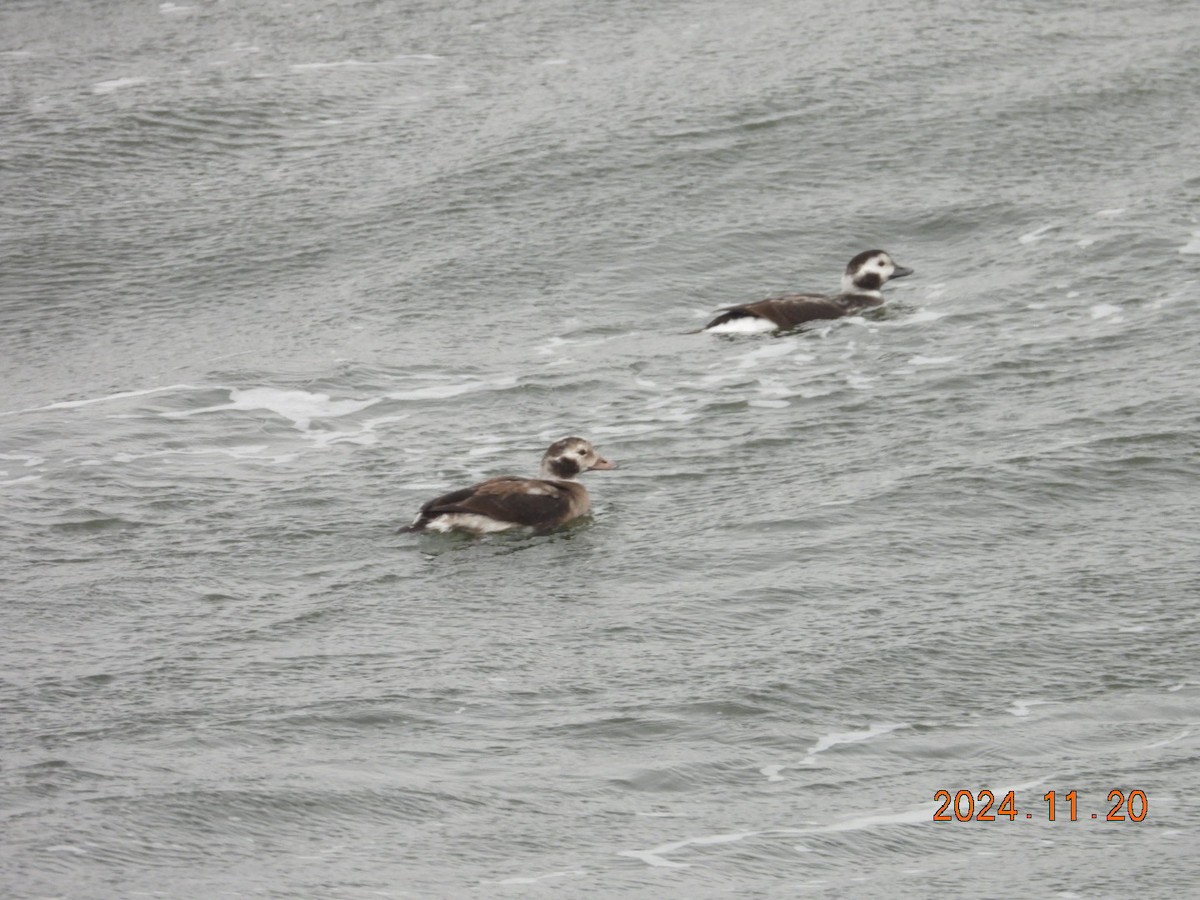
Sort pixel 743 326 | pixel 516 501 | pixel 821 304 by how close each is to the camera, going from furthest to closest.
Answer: pixel 821 304
pixel 743 326
pixel 516 501

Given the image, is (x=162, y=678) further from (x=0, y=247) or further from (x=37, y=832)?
(x=0, y=247)

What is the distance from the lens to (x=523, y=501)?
11.5 meters

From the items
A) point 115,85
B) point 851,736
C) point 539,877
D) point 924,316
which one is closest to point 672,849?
point 539,877

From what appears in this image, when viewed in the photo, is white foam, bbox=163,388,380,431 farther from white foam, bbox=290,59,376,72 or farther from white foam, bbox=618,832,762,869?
white foam, bbox=618,832,762,869

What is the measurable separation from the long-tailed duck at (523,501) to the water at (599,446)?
0.17 m

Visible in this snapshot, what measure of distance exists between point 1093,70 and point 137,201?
936 cm

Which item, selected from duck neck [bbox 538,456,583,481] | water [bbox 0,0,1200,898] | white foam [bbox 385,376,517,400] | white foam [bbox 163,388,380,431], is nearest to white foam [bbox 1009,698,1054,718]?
water [bbox 0,0,1200,898]

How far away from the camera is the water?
24.8 feet

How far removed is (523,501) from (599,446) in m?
1.56

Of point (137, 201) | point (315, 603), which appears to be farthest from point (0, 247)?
point (315, 603)

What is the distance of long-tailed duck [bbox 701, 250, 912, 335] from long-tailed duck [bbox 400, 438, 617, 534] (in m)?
3.15

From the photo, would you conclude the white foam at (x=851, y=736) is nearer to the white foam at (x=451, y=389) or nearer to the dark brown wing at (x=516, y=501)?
the dark brown wing at (x=516, y=501)

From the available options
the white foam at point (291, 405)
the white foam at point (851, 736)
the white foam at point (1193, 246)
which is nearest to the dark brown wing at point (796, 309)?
the white foam at point (1193, 246)

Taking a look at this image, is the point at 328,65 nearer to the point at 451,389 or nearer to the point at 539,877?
the point at 451,389
